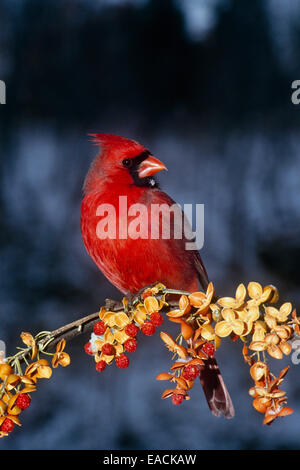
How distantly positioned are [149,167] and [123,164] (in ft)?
0.22

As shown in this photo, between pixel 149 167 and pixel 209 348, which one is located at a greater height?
pixel 149 167

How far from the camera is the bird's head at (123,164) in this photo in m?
1.14

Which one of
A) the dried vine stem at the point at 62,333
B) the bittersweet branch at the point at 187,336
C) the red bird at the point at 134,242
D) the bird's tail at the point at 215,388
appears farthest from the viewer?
the bird's tail at the point at 215,388

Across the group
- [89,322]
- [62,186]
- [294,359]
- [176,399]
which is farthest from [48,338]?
[294,359]

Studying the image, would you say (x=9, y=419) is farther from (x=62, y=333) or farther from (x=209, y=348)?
(x=209, y=348)

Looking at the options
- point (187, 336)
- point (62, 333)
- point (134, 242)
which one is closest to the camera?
point (187, 336)

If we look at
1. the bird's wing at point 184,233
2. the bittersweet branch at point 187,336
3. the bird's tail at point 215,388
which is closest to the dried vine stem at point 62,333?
the bittersweet branch at point 187,336

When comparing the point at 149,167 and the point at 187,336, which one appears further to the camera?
the point at 149,167

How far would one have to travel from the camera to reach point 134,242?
3.43 feet

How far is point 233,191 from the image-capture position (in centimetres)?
127

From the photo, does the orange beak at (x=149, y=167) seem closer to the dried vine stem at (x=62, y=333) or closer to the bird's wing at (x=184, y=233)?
the bird's wing at (x=184, y=233)

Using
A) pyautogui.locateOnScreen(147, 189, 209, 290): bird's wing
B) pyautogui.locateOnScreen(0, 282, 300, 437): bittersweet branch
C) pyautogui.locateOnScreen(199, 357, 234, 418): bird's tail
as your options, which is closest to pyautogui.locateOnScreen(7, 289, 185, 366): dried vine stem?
pyautogui.locateOnScreen(0, 282, 300, 437): bittersweet branch

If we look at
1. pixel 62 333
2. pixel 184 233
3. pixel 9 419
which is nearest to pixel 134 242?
pixel 184 233

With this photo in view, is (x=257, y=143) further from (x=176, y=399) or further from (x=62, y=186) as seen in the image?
(x=176, y=399)
